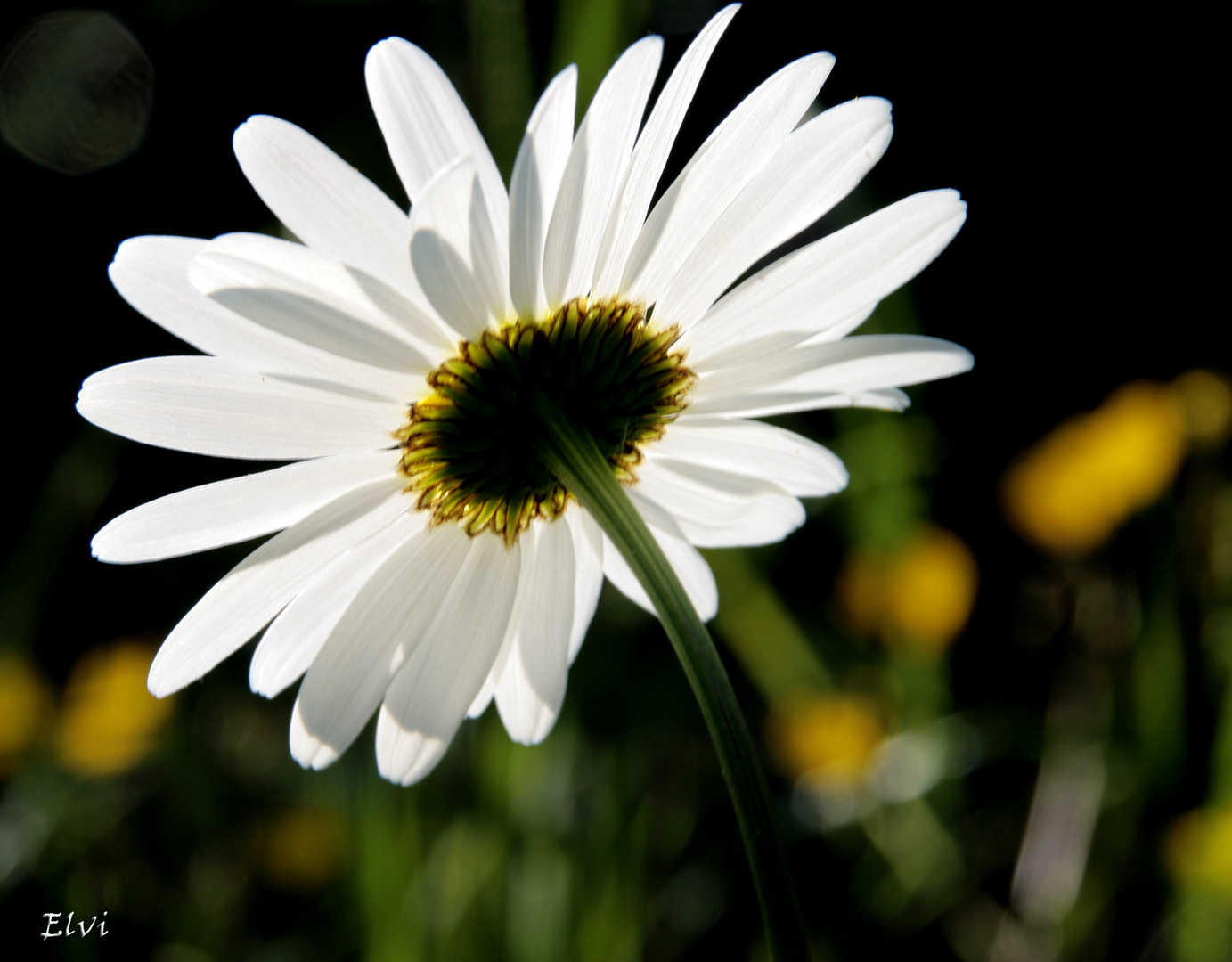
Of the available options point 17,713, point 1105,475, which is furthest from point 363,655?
point 17,713

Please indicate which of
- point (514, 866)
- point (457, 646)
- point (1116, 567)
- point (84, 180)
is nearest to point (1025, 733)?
point (1116, 567)

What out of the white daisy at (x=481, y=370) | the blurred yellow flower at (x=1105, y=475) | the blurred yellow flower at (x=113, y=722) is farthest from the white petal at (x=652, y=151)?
the blurred yellow flower at (x=113, y=722)

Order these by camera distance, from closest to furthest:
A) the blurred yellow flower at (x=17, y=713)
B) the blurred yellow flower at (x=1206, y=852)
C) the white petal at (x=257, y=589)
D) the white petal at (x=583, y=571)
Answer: the white petal at (x=257, y=589) → the white petal at (x=583, y=571) → the blurred yellow flower at (x=1206, y=852) → the blurred yellow flower at (x=17, y=713)

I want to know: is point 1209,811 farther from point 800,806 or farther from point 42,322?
point 42,322

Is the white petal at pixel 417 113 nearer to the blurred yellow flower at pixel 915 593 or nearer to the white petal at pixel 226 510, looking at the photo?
the white petal at pixel 226 510

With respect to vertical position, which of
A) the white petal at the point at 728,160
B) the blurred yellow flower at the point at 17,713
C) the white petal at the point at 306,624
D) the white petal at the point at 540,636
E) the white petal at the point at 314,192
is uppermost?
the blurred yellow flower at the point at 17,713

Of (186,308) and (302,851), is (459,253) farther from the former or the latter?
(302,851)
